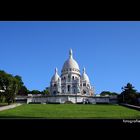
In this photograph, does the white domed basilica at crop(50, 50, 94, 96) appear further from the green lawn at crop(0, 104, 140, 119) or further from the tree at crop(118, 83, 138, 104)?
the green lawn at crop(0, 104, 140, 119)

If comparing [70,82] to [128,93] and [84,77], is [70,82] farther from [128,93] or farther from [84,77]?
[128,93]

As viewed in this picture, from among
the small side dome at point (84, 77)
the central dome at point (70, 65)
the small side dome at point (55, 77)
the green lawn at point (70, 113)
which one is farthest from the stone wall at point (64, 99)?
the green lawn at point (70, 113)

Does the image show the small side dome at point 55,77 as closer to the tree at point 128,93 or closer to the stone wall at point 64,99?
the stone wall at point 64,99

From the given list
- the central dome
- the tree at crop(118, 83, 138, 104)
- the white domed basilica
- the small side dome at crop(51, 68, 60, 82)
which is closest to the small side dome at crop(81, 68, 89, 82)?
the white domed basilica

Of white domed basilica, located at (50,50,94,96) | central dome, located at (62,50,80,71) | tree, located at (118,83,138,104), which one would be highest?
central dome, located at (62,50,80,71)

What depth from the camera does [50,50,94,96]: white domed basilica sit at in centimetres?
10306

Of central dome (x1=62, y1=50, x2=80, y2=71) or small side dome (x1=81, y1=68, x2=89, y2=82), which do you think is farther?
small side dome (x1=81, y1=68, x2=89, y2=82)

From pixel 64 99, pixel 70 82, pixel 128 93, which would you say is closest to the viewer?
pixel 128 93

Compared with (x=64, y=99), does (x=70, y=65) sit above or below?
above

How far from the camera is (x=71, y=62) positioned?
10662 centimetres

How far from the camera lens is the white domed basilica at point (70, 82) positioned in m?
103

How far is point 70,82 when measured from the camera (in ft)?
343

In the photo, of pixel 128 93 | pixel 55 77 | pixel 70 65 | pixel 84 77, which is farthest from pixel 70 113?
pixel 84 77
